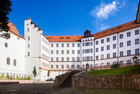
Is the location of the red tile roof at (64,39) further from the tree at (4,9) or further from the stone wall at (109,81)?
the tree at (4,9)

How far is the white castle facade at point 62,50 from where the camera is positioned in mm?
49062

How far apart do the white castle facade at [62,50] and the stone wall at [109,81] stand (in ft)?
82.1

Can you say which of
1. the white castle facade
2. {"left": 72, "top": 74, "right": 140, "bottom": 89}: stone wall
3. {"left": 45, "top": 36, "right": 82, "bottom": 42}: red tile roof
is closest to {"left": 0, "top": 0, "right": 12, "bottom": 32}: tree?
{"left": 72, "top": 74, "right": 140, "bottom": 89}: stone wall

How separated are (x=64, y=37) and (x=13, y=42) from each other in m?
28.7

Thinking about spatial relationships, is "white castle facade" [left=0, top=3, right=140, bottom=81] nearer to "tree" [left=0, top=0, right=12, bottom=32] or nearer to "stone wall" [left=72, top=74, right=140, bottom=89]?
"stone wall" [left=72, top=74, right=140, bottom=89]

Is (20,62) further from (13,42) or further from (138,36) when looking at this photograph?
(138,36)

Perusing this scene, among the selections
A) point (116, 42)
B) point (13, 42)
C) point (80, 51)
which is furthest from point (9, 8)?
point (80, 51)

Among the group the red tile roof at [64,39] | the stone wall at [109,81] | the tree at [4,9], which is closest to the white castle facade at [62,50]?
the red tile roof at [64,39]

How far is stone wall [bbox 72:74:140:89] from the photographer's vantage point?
18.3m

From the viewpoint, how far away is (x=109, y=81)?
70.2ft

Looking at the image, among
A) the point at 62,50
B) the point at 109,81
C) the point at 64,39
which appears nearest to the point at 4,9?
the point at 109,81

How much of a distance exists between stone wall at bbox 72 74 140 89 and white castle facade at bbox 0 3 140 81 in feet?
82.1

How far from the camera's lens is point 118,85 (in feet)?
66.0

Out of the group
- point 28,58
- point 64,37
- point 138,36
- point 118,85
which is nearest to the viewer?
point 118,85
